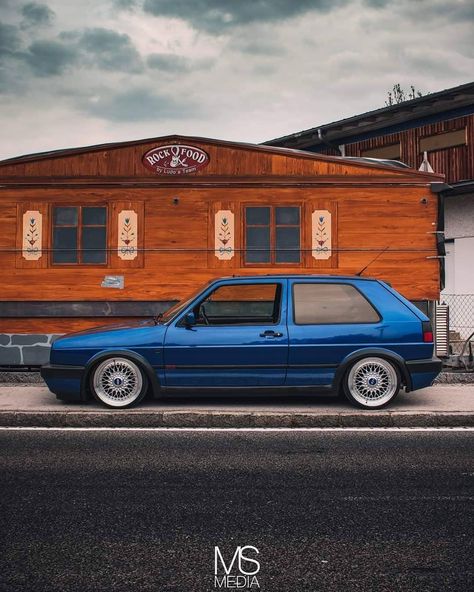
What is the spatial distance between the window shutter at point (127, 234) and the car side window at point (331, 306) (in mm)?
3760

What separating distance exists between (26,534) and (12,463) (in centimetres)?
181

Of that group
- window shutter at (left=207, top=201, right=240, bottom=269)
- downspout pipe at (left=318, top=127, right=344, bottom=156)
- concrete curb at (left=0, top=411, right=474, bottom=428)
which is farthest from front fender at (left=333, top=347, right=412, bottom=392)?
downspout pipe at (left=318, top=127, right=344, bottom=156)

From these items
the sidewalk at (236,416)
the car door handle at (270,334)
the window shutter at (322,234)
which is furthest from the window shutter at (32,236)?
the car door handle at (270,334)

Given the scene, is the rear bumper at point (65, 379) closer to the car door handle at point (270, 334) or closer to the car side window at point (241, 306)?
the car side window at point (241, 306)

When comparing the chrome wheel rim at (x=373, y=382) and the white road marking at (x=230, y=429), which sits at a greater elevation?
the chrome wheel rim at (x=373, y=382)

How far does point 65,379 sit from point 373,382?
354cm

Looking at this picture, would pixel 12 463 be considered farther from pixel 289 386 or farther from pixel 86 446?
pixel 289 386

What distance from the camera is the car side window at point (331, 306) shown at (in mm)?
7895

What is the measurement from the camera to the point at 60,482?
16.5ft

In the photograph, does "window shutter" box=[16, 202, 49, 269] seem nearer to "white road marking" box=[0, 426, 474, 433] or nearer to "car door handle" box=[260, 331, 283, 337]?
"white road marking" box=[0, 426, 474, 433]

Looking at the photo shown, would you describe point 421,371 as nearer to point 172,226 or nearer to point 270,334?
point 270,334

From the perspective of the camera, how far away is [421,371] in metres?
7.77

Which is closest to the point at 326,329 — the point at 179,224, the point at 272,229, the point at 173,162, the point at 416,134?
the point at 272,229

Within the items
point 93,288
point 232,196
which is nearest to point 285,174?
point 232,196
